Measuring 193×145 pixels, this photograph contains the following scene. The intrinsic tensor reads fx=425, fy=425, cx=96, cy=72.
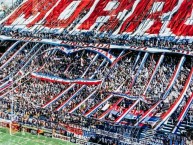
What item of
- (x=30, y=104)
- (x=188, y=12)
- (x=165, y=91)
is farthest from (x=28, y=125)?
(x=188, y=12)

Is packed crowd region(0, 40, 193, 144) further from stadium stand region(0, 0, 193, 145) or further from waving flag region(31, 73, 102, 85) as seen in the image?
waving flag region(31, 73, 102, 85)

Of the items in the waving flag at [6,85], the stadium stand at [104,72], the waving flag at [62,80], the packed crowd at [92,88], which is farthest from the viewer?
the waving flag at [6,85]

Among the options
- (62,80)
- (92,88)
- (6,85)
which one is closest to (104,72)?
(92,88)

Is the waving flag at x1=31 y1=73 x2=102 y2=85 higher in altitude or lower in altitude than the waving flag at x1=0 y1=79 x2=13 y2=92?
→ higher

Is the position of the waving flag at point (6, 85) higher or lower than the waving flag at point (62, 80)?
lower

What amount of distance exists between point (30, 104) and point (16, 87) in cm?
286

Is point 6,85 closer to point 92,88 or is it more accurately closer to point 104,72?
point 92,88

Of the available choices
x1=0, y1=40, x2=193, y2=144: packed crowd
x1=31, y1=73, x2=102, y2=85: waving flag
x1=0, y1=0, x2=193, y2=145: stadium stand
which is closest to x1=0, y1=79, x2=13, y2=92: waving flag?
x1=0, y1=0, x2=193, y2=145: stadium stand

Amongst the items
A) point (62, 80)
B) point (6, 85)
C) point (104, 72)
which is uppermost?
point (104, 72)

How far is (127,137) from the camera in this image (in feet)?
71.0

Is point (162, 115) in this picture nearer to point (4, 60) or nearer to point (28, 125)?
point (28, 125)

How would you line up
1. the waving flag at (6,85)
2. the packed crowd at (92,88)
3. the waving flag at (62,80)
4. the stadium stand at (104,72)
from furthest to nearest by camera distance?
the waving flag at (6,85) < the waving flag at (62,80) < the packed crowd at (92,88) < the stadium stand at (104,72)

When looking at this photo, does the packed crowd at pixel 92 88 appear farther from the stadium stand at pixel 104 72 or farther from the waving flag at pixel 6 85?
the waving flag at pixel 6 85

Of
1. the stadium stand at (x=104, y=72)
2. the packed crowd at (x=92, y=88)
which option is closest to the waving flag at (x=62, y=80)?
the stadium stand at (x=104, y=72)
